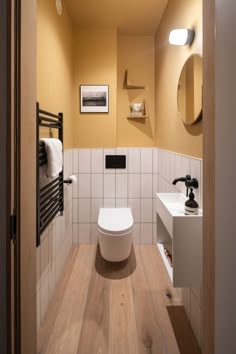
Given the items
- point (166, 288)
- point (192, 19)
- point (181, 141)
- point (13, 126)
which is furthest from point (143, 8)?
point (166, 288)

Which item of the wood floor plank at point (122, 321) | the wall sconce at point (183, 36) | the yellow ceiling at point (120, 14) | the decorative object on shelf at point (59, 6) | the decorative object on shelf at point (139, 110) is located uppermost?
the yellow ceiling at point (120, 14)

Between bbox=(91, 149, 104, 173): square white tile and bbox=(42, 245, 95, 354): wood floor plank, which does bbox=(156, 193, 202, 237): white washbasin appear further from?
bbox=(91, 149, 104, 173): square white tile

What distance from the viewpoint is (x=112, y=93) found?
291 cm

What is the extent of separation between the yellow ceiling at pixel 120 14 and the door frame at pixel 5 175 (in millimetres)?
2078

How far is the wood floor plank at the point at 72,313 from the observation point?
1.48 metres

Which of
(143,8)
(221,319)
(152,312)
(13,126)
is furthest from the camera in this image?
(143,8)

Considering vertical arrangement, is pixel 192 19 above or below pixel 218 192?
above

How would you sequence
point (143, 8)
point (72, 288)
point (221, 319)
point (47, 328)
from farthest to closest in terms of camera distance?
1. point (143, 8)
2. point (72, 288)
3. point (47, 328)
4. point (221, 319)

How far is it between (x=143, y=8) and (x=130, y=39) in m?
0.57

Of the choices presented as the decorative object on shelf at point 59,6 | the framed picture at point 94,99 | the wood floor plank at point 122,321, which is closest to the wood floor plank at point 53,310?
the wood floor plank at point 122,321

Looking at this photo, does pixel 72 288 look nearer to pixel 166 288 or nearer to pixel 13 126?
pixel 166 288

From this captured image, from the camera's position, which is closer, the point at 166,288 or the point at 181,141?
the point at 181,141

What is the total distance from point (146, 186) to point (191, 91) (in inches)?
59.8

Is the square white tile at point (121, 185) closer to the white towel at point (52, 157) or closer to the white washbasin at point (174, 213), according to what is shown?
the white washbasin at point (174, 213)
